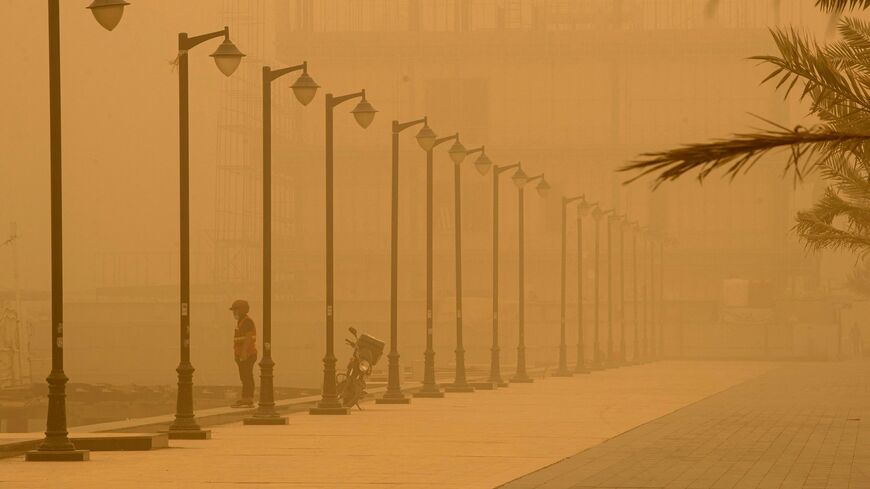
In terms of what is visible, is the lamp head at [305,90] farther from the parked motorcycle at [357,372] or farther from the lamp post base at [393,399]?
the lamp post base at [393,399]

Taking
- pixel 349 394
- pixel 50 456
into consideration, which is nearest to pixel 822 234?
pixel 349 394

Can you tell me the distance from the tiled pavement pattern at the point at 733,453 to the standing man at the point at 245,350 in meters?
7.28

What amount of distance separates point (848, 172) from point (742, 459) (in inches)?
344

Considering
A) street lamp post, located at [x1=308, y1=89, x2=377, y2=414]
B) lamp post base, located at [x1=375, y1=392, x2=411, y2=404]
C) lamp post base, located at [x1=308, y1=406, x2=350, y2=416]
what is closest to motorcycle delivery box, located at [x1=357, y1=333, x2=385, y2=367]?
street lamp post, located at [x1=308, y1=89, x2=377, y2=414]

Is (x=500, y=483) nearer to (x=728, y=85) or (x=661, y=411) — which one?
(x=661, y=411)

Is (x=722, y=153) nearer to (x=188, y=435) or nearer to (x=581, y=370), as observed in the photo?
(x=188, y=435)

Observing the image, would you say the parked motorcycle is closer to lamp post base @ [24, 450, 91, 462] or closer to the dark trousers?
the dark trousers

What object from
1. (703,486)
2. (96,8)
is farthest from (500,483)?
(96,8)

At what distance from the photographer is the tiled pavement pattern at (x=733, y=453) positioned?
59.8 ft

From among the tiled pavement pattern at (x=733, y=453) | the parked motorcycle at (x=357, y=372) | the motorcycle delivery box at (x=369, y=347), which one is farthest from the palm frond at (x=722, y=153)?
the motorcycle delivery box at (x=369, y=347)

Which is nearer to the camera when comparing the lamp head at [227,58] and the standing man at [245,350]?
the lamp head at [227,58]

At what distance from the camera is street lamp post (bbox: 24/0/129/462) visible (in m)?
21.2

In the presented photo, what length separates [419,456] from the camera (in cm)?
2236

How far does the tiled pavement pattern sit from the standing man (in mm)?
7275
